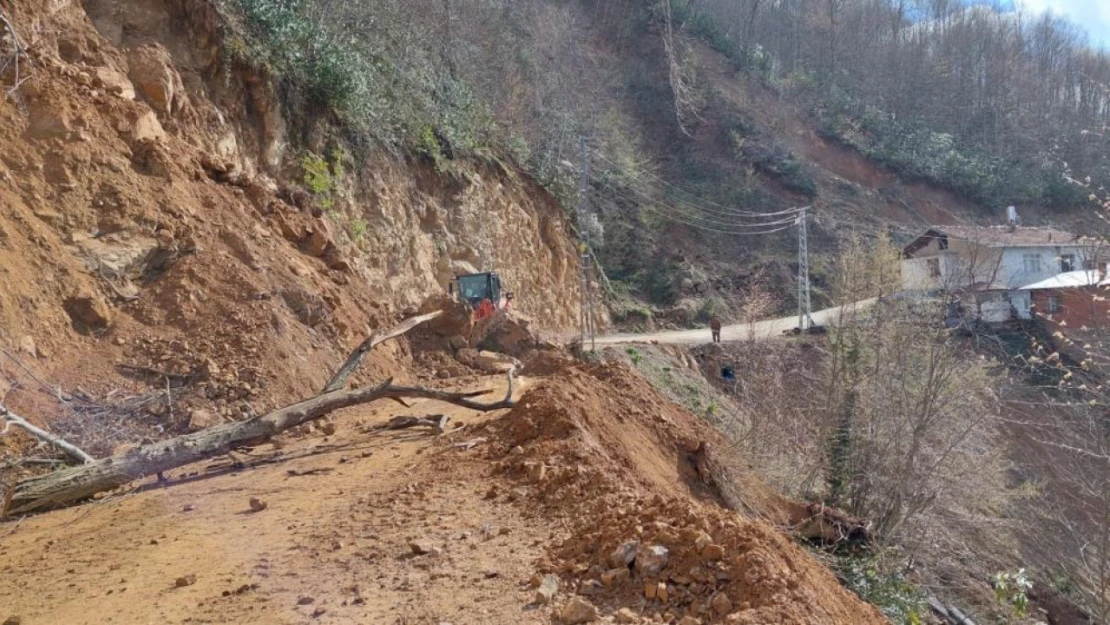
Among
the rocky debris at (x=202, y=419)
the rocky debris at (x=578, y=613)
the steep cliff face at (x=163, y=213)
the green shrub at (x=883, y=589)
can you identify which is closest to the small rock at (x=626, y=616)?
the rocky debris at (x=578, y=613)

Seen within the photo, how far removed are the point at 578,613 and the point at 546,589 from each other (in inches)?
15.9

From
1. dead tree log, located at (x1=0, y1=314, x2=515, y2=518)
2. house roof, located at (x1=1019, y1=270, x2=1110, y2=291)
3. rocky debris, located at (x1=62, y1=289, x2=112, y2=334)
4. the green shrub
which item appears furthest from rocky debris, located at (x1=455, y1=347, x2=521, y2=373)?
house roof, located at (x1=1019, y1=270, x2=1110, y2=291)

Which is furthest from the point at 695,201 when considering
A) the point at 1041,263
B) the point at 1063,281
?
the point at 1063,281

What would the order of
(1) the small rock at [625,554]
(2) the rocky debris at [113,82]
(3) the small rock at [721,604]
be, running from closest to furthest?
(3) the small rock at [721,604] → (1) the small rock at [625,554] → (2) the rocky debris at [113,82]

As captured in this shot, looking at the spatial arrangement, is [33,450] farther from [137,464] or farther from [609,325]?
[609,325]

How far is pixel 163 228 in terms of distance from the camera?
1098cm

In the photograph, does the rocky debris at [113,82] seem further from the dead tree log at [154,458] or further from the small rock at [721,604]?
the small rock at [721,604]

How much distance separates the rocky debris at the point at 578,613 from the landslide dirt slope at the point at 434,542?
4 cm


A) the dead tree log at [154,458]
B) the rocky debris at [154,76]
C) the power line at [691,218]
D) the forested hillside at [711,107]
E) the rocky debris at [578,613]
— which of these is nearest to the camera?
the rocky debris at [578,613]

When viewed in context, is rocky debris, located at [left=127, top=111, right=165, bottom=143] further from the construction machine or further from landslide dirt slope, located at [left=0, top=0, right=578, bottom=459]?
the construction machine

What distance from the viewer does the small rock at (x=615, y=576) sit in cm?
436

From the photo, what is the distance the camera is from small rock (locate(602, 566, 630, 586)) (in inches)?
172

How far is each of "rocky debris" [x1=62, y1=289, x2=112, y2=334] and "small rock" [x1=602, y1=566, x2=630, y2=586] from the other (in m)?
7.59

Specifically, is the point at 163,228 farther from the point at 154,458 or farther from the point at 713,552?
the point at 713,552
